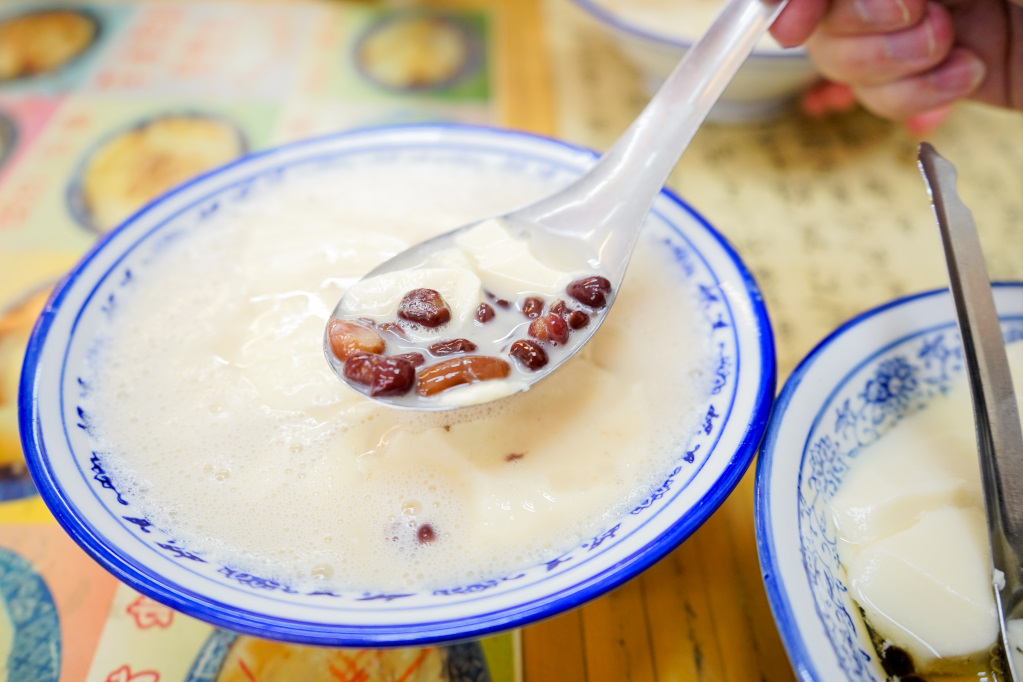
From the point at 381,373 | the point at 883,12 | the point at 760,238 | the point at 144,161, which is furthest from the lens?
the point at 144,161

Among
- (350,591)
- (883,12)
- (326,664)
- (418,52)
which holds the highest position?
(883,12)

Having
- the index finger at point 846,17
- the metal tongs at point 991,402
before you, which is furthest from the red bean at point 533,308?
the index finger at point 846,17

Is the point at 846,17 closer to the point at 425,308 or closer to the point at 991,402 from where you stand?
the point at 991,402

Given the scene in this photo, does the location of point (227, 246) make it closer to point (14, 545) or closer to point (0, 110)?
point (14, 545)

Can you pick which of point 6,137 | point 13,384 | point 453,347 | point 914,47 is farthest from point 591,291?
point 6,137

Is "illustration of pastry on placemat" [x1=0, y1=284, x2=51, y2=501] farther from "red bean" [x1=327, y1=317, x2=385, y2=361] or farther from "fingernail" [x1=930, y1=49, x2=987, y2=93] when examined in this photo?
"fingernail" [x1=930, y1=49, x2=987, y2=93]

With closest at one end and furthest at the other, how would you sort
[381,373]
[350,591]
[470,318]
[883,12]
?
[350,591], [381,373], [470,318], [883,12]

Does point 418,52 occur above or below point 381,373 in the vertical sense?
above
